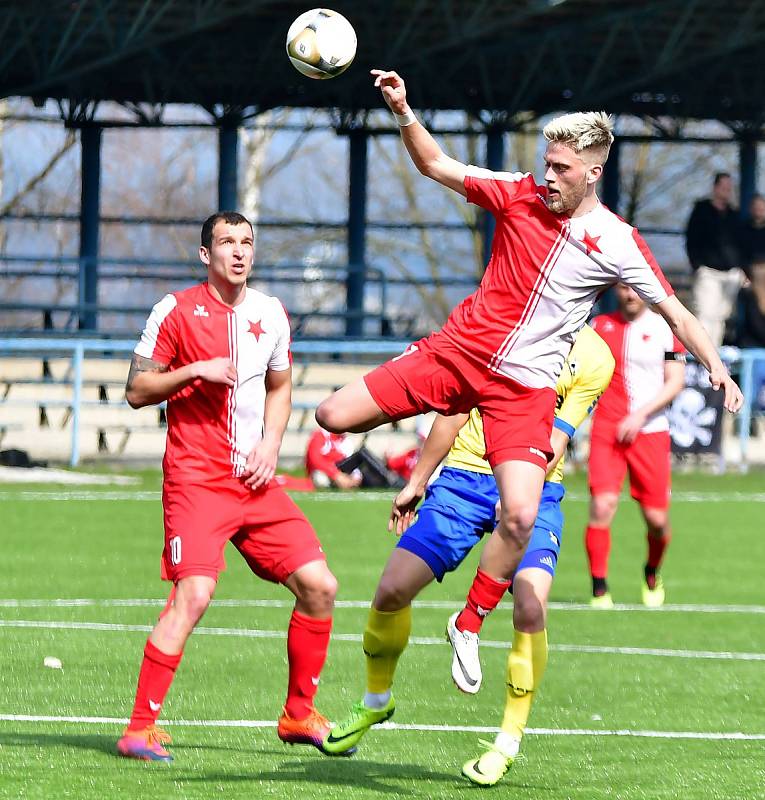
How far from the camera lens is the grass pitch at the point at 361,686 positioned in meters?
6.32

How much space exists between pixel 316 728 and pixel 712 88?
2873cm

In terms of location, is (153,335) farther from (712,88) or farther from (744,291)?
(712,88)

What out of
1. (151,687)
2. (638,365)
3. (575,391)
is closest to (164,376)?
(151,687)

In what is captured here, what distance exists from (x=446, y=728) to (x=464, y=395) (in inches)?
62.9

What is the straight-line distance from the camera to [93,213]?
3161 centimetres

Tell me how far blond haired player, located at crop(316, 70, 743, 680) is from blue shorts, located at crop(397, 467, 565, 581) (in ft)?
1.32

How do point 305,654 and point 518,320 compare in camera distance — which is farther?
point 305,654

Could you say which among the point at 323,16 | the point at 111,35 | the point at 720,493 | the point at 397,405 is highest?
the point at 111,35

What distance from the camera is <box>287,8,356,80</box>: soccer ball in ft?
23.2

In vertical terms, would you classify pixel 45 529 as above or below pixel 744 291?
below

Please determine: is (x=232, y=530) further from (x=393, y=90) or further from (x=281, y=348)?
(x=393, y=90)

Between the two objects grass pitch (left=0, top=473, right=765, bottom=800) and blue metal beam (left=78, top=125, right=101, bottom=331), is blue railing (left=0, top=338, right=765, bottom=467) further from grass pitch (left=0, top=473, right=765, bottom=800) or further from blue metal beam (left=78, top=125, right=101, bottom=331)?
blue metal beam (left=78, top=125, right=101, bottom=331)

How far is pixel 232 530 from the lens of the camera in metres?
6.64

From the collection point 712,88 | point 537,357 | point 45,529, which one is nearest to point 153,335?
point 537,357
